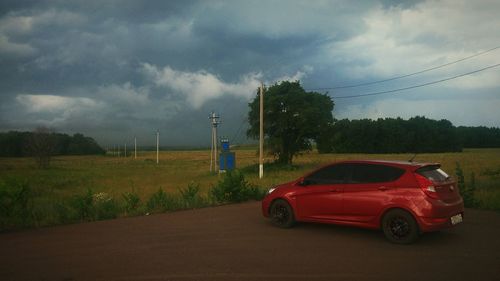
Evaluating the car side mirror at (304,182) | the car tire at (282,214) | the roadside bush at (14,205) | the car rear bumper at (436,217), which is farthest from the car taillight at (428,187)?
the roadside bush at (14,205)

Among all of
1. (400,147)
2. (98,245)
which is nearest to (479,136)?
(400,147)

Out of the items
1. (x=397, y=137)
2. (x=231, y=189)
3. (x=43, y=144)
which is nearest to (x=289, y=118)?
(x=231, y=189)

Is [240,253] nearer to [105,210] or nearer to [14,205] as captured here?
[105,210]

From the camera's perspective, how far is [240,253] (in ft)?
25.0

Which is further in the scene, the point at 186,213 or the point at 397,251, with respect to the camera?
the point at 186,213

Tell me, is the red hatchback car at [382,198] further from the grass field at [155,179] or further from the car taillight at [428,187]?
the grass field at [155,179]

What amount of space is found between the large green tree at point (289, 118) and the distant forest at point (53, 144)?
42011mm

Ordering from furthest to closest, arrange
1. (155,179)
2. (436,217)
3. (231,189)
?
(155,179), (231,189), (436,217)

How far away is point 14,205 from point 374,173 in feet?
29.1

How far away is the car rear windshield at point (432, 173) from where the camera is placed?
834 centimetres

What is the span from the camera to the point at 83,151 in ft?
418

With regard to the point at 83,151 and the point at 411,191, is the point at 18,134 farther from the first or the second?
the point at 411,191

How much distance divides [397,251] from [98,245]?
548 cm

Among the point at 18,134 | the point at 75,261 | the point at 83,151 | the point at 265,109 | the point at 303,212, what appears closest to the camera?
the point at 75,261
